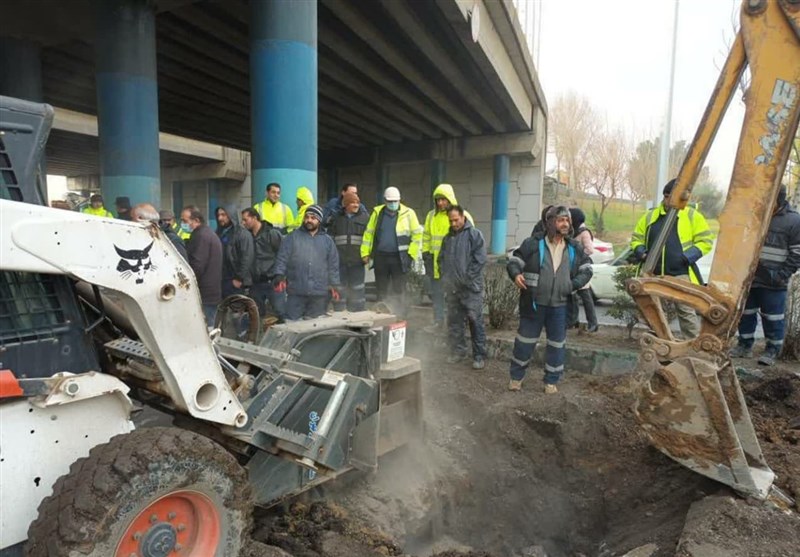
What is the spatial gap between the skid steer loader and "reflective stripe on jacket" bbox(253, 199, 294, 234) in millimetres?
4652

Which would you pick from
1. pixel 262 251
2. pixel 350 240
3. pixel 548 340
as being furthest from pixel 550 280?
pixel 262 251

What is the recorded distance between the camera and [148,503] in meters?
2.01

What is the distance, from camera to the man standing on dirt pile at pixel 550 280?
17.1 feet

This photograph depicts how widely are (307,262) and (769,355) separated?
17.2ft

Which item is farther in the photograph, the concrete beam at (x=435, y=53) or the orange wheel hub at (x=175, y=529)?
the concrete beam at (x=435, y=53)

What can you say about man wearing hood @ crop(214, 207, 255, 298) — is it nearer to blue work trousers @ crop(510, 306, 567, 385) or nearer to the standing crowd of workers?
the standing crowd of workers

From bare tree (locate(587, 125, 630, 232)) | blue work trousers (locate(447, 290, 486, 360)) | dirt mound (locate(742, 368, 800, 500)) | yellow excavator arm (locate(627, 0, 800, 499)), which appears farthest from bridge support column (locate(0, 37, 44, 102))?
bare tree (locate(587, 125, 630, 232))

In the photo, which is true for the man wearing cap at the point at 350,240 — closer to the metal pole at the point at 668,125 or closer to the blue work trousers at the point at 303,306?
the blue work trousers at the point at 303,306

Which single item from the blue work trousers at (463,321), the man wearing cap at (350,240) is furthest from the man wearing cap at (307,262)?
the blue work trousers at (463,321)

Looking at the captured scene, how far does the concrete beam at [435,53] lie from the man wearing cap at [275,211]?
574 centimetres

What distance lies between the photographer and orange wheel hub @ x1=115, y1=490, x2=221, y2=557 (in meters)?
2.02

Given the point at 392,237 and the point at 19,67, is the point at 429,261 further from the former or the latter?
the point at 19,67

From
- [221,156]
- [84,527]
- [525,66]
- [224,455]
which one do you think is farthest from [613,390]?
[221,156]

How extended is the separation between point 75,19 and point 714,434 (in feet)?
39.4
